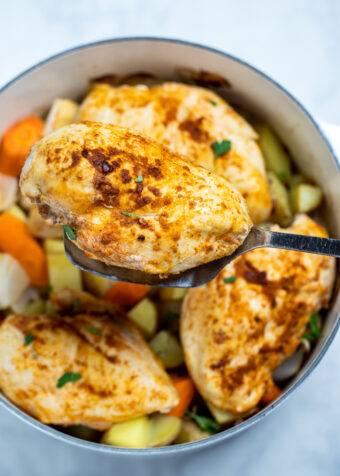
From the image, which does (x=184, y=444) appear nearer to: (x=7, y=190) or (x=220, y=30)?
(x=7, y=190)

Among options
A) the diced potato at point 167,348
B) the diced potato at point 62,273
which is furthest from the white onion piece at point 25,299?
the diced potato at point 167,348

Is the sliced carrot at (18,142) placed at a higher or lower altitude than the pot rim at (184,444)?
higher

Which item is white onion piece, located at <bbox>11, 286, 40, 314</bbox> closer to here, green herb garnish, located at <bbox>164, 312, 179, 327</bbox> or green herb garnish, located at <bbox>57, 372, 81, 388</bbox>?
green herb garnish, located at <bbox>57, 372, 81, 388</bbox>

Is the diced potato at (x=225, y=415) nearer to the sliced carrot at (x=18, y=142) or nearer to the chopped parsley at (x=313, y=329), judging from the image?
the chopped parsley at (x=313, y=329)

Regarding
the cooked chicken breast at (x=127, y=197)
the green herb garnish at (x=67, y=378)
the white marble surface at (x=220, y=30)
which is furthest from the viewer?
the white marble surface at (x=220, y=30)

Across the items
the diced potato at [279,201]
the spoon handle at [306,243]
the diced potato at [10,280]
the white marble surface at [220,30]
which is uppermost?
the white marble surface at [220,30]
